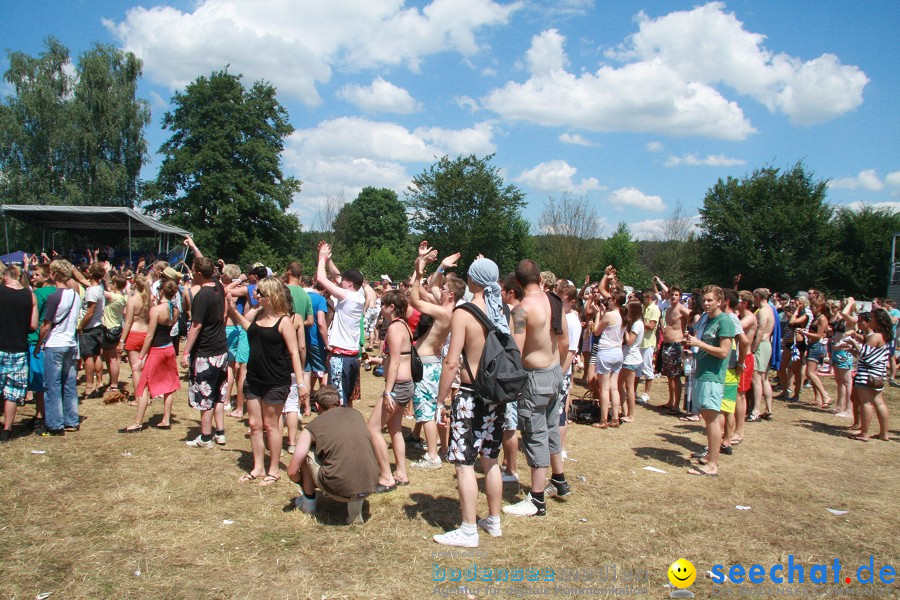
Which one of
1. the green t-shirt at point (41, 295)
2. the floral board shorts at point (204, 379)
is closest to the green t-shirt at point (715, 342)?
the floral board shorts at point (204, 379)

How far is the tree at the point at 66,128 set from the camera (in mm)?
32719

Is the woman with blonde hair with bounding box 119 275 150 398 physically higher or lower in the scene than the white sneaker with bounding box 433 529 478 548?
higher

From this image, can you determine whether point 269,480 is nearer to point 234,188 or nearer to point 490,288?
point 490,288

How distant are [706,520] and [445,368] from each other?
2.82m

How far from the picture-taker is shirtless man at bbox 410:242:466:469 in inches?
200

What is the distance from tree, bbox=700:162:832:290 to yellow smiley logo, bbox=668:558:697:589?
115ft

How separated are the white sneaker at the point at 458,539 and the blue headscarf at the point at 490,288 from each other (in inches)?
61.5

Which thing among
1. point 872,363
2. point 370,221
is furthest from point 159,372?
point 370,221

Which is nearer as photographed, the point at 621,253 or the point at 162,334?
the point at 162,334

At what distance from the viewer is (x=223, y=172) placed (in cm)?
3434

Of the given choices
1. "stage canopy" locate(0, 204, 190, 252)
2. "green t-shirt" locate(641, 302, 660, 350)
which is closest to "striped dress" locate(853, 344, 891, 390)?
"green t-shirt" locate(641, 302, 660, 350)

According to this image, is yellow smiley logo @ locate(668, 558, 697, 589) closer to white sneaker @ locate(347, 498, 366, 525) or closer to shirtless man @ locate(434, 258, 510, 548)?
shirtless man @ locate(434, 258, 510, 548)

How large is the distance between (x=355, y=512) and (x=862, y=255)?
4036cm

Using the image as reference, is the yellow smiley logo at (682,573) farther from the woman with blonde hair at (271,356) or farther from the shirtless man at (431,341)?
the woman with blonde hair at (271,356)
